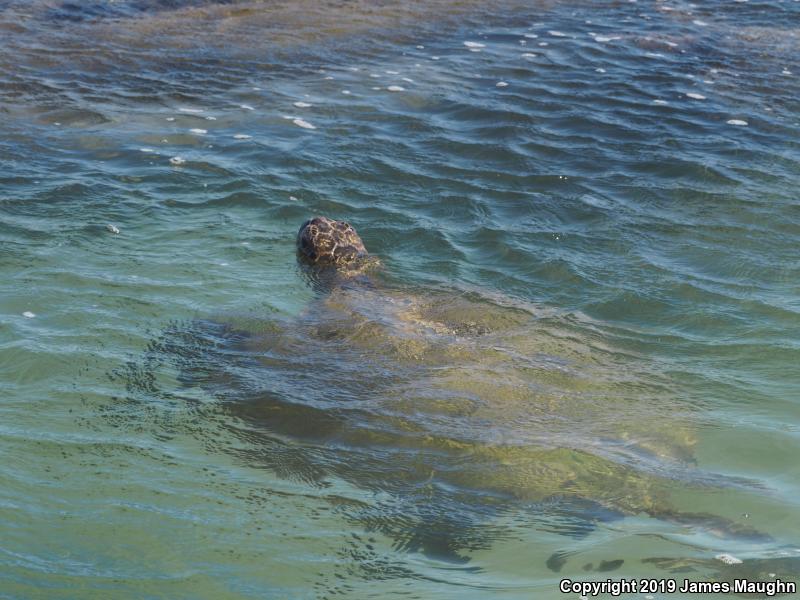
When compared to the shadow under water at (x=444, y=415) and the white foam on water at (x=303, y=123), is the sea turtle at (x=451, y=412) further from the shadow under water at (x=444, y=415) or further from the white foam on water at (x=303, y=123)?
the white foam on water at (x=303, y=123)

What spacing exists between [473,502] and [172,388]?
2.33 meters

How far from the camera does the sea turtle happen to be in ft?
17.7

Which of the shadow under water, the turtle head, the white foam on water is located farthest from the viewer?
the white foam on water

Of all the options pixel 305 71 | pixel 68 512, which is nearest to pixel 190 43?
pixel 305 71

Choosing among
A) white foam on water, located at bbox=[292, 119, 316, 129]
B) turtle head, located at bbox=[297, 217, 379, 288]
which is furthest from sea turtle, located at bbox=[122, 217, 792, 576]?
white foam on water, located at bbox=[292, 119, 316, 129]

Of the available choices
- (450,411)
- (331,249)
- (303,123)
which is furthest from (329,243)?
(303,123)

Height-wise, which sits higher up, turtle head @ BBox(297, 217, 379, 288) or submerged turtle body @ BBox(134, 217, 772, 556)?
turtle head @ BBox(297, 217, 379, 288)

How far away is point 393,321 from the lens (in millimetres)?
7312

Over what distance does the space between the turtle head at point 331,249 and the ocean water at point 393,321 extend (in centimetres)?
19

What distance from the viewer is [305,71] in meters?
14.2

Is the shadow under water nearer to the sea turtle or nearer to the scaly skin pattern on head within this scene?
the sea turtle

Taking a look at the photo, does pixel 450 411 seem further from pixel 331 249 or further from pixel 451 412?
pixel 331 249

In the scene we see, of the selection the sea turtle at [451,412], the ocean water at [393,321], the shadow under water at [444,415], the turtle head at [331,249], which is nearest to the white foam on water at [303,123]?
the ocean water at [393,321]

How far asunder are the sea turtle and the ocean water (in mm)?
23
